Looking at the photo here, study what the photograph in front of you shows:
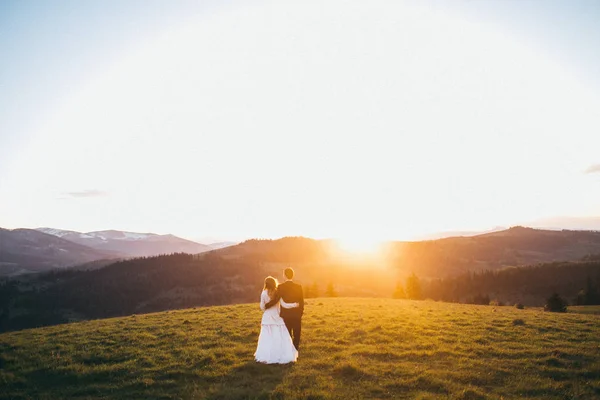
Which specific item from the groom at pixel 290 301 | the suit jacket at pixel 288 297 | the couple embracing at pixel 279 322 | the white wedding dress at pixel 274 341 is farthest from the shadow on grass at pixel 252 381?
the suit jacket at pixel 288 297

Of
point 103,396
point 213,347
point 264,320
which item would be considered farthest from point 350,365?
point 103,396

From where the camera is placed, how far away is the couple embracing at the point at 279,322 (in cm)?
1625

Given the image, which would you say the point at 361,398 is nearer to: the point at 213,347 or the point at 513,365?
the point at 513,365

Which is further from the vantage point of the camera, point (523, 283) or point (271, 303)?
point (523, 283)

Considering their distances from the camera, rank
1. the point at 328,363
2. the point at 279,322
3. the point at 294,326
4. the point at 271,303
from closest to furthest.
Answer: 1. the point at 328,363
2. the point at 279,322
3. the point at 271,303
4. the point at 294,326

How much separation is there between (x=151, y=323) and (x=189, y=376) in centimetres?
1524

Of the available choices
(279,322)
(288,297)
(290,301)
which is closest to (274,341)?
(279,322)

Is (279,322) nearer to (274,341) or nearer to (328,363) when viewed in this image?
(274,341)

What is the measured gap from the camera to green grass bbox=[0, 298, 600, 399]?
1288 centimetres

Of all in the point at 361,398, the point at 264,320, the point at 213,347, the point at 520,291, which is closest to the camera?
the point at 361,398

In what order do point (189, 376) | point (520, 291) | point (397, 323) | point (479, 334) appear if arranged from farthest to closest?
point (520, 291) → point (397, 323) → point (479, 334) → point (189, 376)

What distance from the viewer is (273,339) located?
16500 millimetres

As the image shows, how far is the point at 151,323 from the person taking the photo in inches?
1105

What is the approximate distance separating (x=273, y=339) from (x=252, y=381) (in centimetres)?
282
